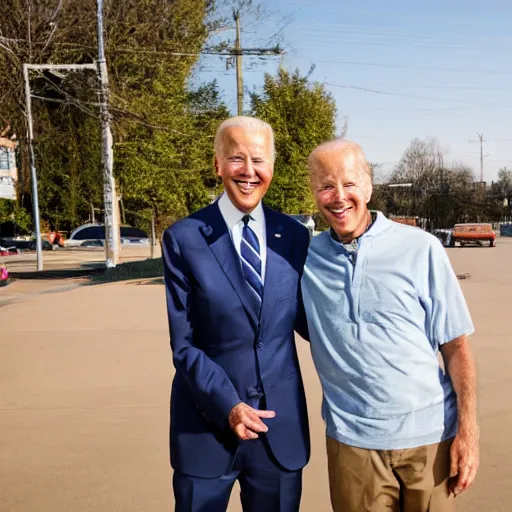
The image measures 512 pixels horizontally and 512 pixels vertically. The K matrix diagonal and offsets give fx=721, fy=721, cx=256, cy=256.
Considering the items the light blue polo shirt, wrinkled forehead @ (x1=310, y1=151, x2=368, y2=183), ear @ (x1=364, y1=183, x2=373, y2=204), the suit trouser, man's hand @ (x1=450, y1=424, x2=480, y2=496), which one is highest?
wrinkled forehead @ (x1=310, y1=151, x2=368, y2=183)

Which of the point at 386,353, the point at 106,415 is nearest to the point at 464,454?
the point at 386,353

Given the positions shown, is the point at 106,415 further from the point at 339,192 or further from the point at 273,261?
the point at 339,192

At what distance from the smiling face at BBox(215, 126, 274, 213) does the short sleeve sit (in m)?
0.60

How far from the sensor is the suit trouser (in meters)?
2.27

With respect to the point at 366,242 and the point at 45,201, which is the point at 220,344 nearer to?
the point at 366,242

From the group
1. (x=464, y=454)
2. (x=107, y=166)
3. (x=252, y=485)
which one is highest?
(x=107, y=166)

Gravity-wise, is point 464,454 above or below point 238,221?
below

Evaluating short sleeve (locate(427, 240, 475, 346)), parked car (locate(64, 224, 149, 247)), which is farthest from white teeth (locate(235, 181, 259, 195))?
parked car (locate(64, 224, 149, 247))

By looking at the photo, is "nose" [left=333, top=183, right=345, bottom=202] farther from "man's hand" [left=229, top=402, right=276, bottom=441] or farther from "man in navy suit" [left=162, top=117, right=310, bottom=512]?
"man's hand" [left=229, top=402, right=276, bottom=441]

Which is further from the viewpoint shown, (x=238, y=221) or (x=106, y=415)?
(x=106, y=415)

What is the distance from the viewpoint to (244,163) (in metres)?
2.33

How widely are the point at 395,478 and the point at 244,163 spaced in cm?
109

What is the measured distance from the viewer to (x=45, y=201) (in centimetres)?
4322

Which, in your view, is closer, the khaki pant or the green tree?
the khaki pant
